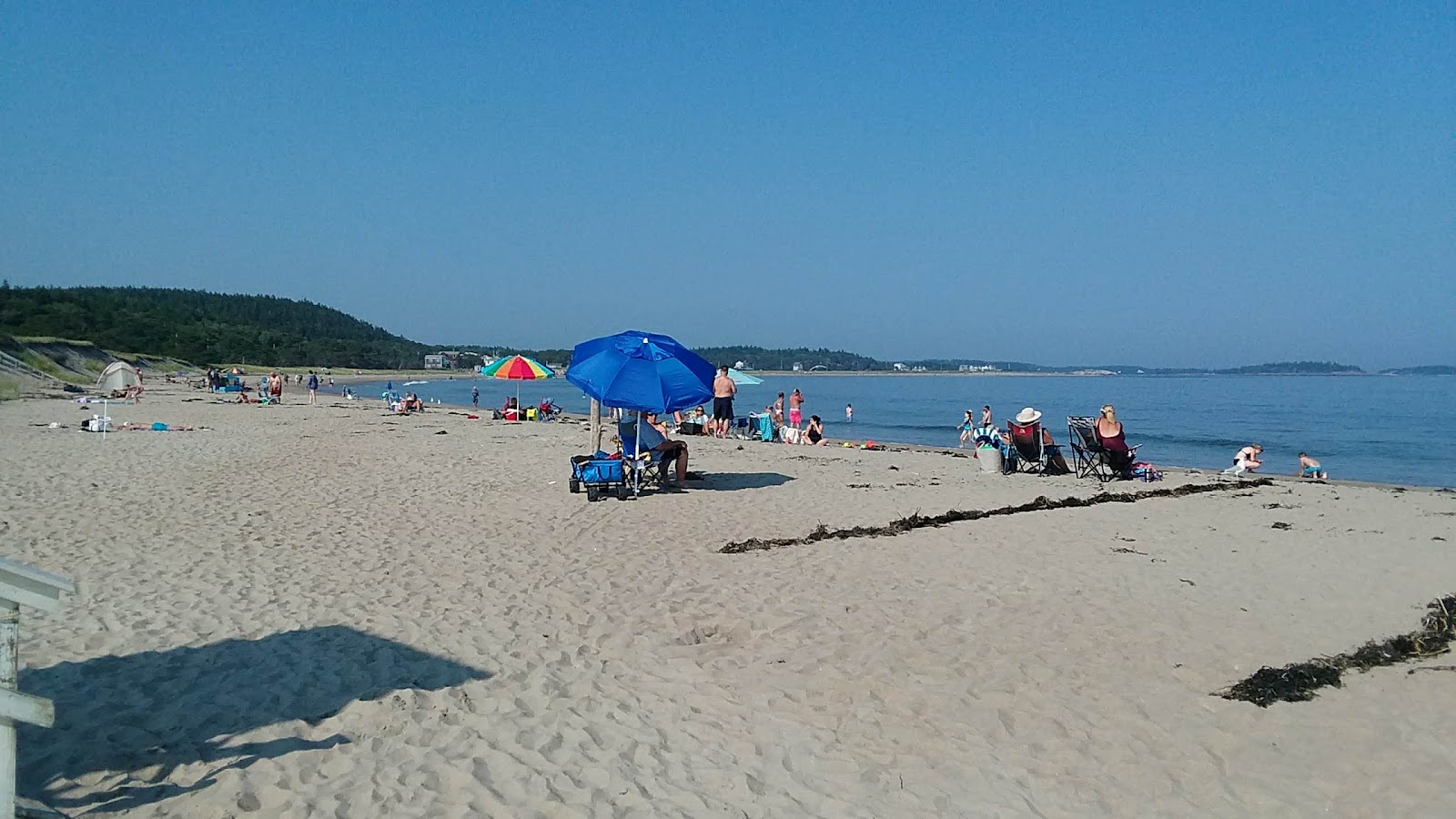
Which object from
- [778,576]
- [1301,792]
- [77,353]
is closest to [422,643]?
[778,576]

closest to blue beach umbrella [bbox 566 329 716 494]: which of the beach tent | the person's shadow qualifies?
the person's shadow

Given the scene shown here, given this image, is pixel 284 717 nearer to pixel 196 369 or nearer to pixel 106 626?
pixel 106 626

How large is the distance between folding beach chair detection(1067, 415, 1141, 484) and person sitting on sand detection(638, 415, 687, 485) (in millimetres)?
6085

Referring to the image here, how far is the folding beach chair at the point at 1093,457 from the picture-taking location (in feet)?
44.7

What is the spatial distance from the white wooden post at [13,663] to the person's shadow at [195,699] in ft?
3.51

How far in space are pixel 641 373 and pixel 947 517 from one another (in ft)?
12.2

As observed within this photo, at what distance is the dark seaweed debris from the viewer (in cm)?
473

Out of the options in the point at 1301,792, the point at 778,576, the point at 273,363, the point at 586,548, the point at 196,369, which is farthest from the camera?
the point at 273,363

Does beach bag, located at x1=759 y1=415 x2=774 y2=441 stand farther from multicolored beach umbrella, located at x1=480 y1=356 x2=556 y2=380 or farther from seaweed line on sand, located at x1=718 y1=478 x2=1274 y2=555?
seaweed line on sand, located at x1=718 y1=478 x2=1274 y2=555

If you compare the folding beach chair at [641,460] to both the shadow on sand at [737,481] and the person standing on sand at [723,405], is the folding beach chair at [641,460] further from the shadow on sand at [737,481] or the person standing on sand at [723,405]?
the person standing on sand at [723,405]

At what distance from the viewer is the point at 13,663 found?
231cm

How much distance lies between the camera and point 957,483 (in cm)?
1306

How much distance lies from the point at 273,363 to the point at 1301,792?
350ft

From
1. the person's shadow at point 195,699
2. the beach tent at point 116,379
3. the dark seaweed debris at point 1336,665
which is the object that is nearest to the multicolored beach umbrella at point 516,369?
the beach tent at point 116,379
